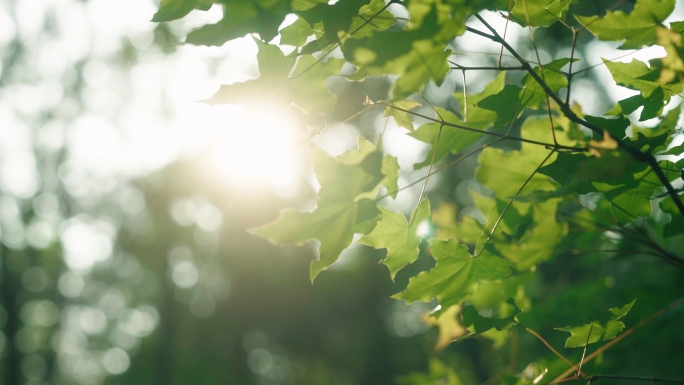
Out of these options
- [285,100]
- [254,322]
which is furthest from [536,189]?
[254,322]

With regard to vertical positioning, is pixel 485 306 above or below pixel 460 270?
below

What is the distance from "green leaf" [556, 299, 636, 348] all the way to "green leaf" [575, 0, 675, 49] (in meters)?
0.65

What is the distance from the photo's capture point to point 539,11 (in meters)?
1.12

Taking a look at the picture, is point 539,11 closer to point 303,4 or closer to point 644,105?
point 644,105

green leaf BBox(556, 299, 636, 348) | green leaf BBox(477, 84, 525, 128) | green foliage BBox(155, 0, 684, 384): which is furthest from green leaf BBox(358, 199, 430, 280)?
green leaf BBox(556, 299, 636, 348)

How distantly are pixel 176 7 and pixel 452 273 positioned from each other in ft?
3.09

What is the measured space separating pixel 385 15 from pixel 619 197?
74 centimetres

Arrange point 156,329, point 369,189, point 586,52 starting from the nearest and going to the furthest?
point 369,189
point 586,52
point 156,329

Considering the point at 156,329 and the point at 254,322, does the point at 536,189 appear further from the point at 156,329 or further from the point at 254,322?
the point at 156,329

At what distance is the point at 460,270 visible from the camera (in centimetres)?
124

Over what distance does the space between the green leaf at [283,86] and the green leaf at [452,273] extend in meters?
0.50

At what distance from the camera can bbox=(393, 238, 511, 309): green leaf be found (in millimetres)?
1204

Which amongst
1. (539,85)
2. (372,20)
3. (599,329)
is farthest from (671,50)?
(599,329)

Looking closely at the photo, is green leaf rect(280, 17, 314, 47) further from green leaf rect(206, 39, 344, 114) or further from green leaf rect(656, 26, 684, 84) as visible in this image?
green leaf rect(656, 26, 684, 84)
